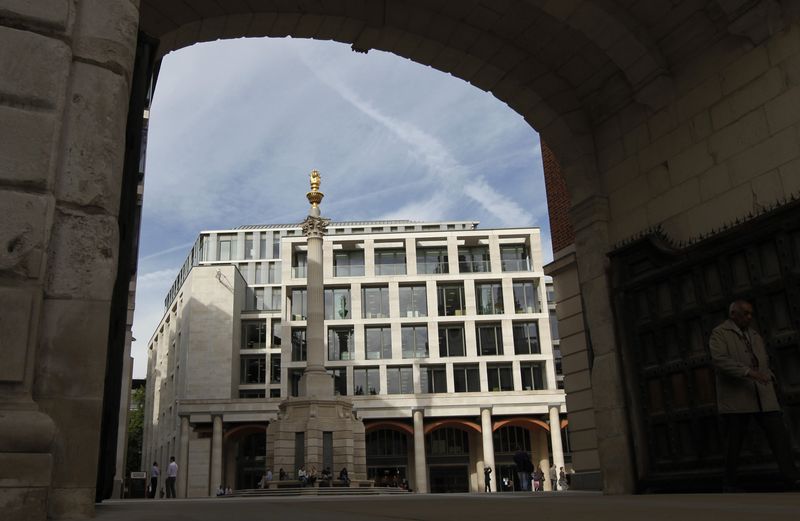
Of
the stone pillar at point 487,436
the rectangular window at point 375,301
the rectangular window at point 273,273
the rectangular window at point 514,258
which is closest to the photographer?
the stone pillar at point 487,436

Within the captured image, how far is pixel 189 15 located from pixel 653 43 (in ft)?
20.8

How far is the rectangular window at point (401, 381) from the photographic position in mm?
61156

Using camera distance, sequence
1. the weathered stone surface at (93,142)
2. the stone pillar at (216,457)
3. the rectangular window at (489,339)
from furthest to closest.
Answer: the rectangular window at (489,339)
the stone pillar at (216,457)
the weathered stone surface at (93,142)

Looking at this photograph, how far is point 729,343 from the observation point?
276 inches

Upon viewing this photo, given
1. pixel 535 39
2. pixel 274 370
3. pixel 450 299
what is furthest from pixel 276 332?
pixel 535 39

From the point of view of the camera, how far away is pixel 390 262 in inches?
2562

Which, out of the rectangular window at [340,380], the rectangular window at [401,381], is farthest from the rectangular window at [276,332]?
the rectangular window at [401,381]

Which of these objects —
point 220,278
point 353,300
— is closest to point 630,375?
point 353,300

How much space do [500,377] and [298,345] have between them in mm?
18719

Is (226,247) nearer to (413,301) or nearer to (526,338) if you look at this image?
(413,301)

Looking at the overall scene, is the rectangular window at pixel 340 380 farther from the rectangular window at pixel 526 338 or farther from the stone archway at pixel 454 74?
the stone archway at pixel 454 74

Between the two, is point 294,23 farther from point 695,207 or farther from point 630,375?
point 630,375

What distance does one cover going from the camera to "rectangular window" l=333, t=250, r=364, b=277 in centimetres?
6425

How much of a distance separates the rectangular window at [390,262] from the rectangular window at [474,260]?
18.0 feet
